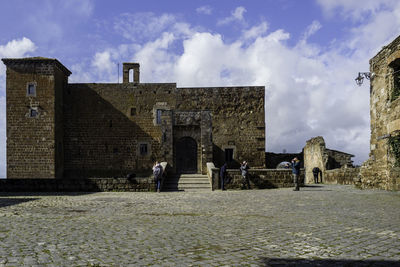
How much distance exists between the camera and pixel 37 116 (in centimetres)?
2636

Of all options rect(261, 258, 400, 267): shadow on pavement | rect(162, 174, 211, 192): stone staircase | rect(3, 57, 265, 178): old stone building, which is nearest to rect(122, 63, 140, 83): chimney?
rect(3, 57, 265, 178): old stone building

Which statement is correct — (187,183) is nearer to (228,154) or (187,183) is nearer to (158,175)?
(158,175)

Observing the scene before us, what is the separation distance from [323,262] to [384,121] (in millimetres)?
12395

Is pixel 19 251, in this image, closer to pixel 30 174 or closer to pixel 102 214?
pixel 102 214

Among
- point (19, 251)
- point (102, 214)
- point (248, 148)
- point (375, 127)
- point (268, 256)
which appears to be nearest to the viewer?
point (268, 256)

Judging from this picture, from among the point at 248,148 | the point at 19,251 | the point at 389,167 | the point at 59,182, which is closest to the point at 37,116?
the point at 59,182

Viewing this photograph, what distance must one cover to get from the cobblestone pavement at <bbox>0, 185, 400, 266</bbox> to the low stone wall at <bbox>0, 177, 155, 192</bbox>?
734 centimetres

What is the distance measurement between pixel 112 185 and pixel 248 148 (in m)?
13.4

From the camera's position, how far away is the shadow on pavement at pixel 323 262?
4395mm

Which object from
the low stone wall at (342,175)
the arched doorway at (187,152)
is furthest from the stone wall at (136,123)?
the arched doorway at (187,152)

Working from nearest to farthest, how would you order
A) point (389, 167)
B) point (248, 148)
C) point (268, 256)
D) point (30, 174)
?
point (268, 256) < point (389, 167) < point (30, 174) < point (248, 148)

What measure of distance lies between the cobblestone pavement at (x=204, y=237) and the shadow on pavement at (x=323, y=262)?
10 millimetres

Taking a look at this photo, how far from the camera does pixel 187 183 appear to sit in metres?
18.9

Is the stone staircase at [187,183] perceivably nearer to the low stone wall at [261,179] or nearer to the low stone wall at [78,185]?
the low stone wall at [261,179]
